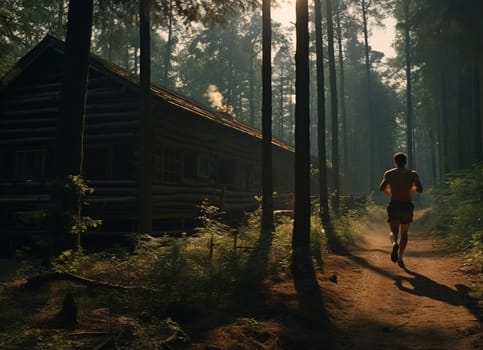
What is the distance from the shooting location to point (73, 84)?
8.71 metres

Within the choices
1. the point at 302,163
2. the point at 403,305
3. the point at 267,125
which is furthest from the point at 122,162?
the point at 403,305

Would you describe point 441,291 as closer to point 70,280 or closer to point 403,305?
point 403,305

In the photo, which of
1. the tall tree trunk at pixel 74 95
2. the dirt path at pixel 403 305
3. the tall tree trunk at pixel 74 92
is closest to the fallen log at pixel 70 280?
the tall tree trunk at pixel 74 95

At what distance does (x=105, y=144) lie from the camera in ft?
50.6

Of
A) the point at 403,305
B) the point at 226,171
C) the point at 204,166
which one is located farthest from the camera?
the point at 226,171

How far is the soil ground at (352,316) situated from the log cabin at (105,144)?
7510 millimetres

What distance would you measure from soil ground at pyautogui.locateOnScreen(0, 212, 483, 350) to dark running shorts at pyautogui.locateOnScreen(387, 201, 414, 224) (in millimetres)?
1077

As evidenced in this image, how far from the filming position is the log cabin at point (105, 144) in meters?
14.4

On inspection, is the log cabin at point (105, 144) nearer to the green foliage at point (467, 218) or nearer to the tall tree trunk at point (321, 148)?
the tall tree trunk at point (321, 148)

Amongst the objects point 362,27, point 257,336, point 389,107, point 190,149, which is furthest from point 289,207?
point 389,107

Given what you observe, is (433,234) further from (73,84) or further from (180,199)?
(73,84)

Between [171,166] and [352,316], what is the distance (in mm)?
11592

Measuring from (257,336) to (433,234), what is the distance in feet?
44.9

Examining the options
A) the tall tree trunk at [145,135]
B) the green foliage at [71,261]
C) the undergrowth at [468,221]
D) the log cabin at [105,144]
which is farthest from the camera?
the log cabin at [105,144]
